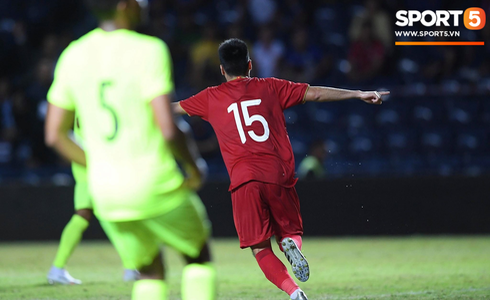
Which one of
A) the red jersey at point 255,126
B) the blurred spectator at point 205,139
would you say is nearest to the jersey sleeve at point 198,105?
the red jersey at point 255,126

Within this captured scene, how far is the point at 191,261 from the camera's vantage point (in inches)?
138

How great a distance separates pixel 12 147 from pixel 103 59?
1059cm

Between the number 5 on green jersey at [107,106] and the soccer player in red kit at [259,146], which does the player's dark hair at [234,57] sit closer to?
the soccer player in red kit at [259,146]

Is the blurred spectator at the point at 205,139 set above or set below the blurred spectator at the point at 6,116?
below

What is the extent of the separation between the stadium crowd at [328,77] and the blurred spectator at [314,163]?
0.05m

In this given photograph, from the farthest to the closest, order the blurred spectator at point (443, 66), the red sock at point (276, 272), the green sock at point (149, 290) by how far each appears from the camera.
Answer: the blurred spectator at point (443, 66) → the red sock at point (276, 272) → the green sock at point (149, 290)

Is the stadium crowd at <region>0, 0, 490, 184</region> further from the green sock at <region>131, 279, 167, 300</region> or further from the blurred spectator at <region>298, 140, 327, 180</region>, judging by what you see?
the green sock at <region>131, 279, 167, 300</region>

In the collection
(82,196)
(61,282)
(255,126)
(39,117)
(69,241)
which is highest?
(255,126)

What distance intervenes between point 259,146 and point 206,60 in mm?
7775

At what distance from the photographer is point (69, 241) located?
776cm

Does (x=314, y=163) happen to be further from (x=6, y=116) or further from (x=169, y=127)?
(x=169, y=127)

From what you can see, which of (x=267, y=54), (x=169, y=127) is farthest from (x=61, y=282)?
(x=267, y=54)

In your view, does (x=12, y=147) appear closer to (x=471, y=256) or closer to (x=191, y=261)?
(x=471, y=256)

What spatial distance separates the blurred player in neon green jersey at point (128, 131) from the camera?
3.21 meters
